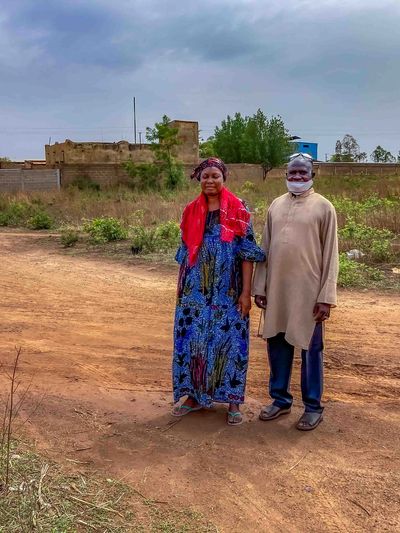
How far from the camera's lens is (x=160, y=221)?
42.2ft

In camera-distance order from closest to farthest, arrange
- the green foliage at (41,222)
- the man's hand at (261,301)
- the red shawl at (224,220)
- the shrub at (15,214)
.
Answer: the red shawl at (224,220) < the man's hand at (261,301) < the green foliage at (41,222) < the shrub at (15,214)

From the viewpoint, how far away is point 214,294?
3.34m

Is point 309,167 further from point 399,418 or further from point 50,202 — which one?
point 50,202

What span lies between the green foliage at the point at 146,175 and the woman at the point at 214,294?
19.7 meters

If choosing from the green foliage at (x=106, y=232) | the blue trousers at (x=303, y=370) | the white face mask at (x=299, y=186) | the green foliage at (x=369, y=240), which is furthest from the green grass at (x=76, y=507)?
the green foliage at (x=106, y=232)

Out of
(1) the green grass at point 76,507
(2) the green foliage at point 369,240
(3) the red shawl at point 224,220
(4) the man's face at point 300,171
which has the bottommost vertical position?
(1) the green grass at point 76,507

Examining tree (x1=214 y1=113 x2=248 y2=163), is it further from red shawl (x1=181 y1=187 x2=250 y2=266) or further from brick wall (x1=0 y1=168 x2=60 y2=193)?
red shawl (x1=181 y1=187 x2=250 y2=266)

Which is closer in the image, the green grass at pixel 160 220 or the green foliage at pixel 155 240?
the green grass at pixel 160 220

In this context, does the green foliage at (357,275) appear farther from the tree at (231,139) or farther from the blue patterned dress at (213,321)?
the tree at (231,139)

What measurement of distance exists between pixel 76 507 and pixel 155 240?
25.8ft

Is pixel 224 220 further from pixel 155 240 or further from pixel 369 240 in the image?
Result: pixel 155 240

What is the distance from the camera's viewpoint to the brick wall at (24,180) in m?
21.7

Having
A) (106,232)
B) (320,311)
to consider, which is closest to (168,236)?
(106,232)

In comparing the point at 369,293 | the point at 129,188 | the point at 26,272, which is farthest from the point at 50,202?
the point at 369,293
